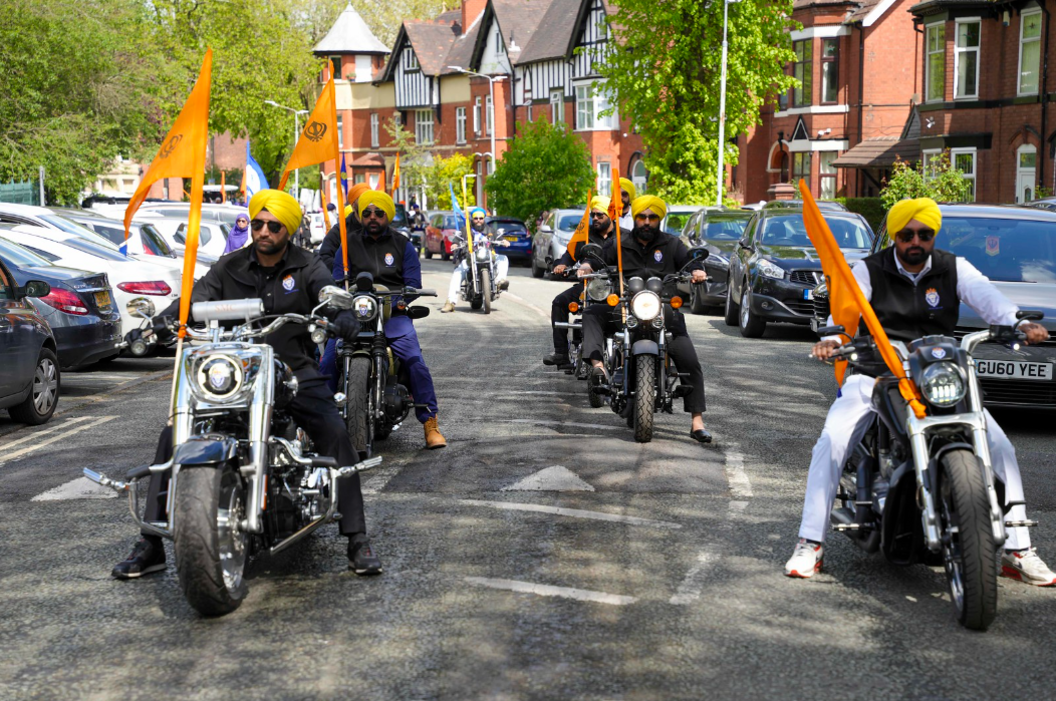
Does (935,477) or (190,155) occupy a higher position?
(190,155)

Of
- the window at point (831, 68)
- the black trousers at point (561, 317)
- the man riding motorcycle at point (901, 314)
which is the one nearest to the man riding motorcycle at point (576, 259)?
the black trousers at point (561, 317)

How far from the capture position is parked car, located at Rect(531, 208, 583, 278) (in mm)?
34344


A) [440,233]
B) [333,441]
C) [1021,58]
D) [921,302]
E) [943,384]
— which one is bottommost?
[440,233]

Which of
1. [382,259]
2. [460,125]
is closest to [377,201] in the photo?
[382,259]

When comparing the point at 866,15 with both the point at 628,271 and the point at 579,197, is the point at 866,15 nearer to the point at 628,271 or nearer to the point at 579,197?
the point at 579,197

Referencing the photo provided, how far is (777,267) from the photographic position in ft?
59.8

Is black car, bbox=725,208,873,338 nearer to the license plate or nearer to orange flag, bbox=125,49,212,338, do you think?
the license plate

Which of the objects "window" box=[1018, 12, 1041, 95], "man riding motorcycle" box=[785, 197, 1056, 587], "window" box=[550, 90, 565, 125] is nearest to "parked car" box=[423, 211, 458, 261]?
"window" box=[1018, 12, 1041, 95]

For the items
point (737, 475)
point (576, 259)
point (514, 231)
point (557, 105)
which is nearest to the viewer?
point (737, 475)

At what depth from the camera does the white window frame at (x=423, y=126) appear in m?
88.9

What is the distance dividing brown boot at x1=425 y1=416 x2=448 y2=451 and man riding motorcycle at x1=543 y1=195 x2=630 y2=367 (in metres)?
1.94

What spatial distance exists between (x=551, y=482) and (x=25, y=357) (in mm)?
5034

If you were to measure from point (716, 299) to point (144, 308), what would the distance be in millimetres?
17139

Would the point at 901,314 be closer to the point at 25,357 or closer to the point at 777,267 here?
the point at 25,357
